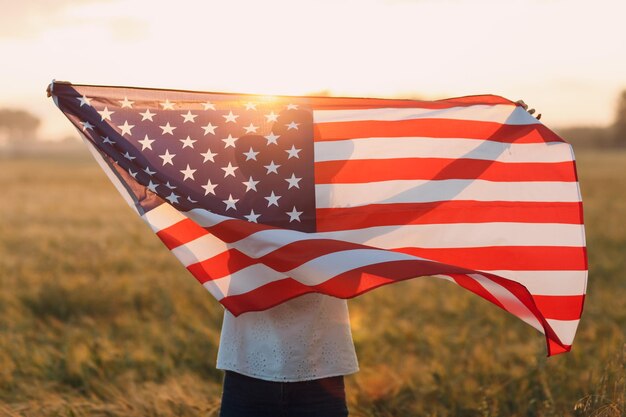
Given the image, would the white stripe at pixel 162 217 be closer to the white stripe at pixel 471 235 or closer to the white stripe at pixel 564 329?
the white stripe at pixel 471 235

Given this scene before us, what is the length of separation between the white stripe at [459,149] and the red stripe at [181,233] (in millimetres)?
976

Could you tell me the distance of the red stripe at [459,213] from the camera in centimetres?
425

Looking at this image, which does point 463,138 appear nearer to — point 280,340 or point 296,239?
point 296,239

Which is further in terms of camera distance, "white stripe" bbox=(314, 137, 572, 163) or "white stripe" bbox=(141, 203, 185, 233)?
"white stripe" bbox=(314, 137, 572, 163)

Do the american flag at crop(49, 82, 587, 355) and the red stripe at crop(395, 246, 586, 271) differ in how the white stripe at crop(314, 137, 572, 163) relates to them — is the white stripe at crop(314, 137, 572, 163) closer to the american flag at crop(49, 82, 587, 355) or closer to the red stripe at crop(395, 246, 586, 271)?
the american flag at crop(49, 82, 587, 355)

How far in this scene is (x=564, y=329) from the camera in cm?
433

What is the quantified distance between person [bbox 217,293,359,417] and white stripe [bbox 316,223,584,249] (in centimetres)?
73

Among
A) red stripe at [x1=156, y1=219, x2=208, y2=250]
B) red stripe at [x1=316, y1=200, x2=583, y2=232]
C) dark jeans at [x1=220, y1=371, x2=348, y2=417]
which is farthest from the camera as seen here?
red stripe at [x1=316, y1=200, x2=583, y2=232]

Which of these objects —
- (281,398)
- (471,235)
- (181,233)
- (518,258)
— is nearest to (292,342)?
(281,398)

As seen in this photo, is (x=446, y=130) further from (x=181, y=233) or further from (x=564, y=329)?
(x=181, y=233)

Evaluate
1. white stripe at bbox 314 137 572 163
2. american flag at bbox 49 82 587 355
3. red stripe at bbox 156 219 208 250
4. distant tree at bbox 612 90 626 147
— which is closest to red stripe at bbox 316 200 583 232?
american flag at bbox 49 82 587 355

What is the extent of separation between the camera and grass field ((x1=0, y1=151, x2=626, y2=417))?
523 cm

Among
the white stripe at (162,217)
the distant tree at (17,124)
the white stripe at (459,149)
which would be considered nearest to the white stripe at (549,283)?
the white stripe at (459,149)

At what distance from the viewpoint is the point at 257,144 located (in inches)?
159
